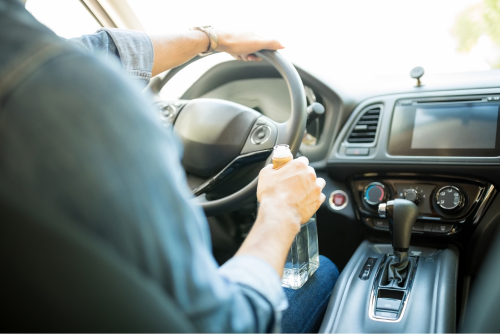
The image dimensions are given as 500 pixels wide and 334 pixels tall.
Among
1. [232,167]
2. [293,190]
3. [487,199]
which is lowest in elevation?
[487,199]

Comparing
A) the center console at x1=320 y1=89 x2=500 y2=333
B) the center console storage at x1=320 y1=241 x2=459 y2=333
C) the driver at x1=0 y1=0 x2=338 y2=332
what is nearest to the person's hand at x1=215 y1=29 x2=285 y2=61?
the center console at x1=320 y1=89 x2=500 y2=333

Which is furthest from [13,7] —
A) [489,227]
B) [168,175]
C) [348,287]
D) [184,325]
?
[489,227]

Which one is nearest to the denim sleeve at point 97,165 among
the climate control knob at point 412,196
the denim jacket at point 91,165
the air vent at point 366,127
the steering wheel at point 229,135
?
the denim jacket at point 91,165

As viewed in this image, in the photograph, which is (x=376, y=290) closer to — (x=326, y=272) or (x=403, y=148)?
(x=326, y=272)

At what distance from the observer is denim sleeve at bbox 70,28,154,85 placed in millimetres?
886

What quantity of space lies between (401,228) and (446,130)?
0.37m

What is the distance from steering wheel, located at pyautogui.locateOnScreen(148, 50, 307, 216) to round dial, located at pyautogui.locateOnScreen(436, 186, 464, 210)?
18.8 inches

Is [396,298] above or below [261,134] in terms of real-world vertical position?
below

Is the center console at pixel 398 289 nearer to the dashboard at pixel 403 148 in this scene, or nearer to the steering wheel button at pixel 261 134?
the dashboard at pixel 403 148

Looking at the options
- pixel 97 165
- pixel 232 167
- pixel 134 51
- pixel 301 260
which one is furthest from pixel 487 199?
pixel 97 165

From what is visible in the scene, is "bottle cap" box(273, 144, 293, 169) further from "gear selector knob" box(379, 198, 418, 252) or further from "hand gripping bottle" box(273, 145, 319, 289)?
"gear selector knob" box(379, 198, 418, 252)

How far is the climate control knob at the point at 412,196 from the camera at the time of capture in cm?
124

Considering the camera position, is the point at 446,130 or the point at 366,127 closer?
the point at 446,130

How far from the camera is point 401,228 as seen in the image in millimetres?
1061
